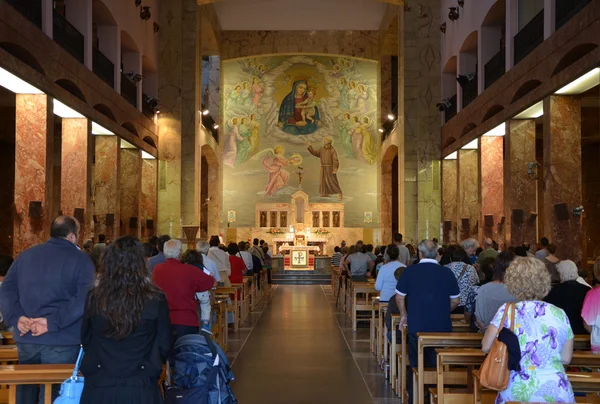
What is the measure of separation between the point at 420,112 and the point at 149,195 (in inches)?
348

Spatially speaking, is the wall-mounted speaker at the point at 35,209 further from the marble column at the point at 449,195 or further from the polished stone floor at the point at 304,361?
the marble column at the point at 449,195

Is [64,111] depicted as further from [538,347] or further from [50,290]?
[538,347]

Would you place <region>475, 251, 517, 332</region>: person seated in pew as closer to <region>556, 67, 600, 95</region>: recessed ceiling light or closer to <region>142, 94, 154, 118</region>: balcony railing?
<region>556, 67, 600, 95</region>: recessed ceiling light

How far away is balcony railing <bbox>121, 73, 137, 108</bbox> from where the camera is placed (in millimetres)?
20217

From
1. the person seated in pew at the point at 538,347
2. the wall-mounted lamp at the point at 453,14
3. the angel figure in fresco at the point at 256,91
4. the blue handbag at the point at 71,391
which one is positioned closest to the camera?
the blue handbag at the point at 71,391

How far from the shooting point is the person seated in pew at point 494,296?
646cm

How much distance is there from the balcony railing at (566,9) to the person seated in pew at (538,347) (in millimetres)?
8594

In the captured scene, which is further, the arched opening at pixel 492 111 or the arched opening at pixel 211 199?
the arched opening at pixel 211 199

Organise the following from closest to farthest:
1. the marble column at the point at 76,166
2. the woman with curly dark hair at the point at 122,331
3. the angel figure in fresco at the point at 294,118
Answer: the woman with curly dark hair at the point at 122,331, the marble column at the point at 76,166, the angel figure in fresco at the point at 294,118

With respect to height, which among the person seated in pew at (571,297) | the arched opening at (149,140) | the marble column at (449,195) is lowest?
the person seated in pew at (571,297)

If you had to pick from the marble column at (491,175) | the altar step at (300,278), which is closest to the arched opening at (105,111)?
the marble column at (491,175)

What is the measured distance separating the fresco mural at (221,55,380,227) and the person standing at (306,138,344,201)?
0.16 feet

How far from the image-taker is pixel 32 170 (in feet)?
42.7

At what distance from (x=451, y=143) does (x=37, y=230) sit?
12.8m
